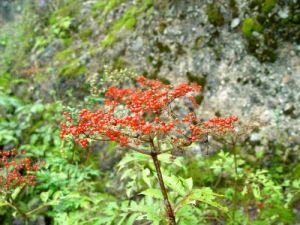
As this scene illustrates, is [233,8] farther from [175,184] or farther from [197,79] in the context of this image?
[175,184]

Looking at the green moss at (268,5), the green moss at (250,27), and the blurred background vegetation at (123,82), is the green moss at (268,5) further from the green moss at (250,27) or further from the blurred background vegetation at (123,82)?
the green moss at (250,27)

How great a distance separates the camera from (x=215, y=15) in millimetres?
6941

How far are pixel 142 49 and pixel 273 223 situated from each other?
368cm

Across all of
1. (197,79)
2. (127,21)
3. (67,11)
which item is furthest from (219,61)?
(67,11)

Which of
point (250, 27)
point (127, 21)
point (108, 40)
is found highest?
point (127, 21)

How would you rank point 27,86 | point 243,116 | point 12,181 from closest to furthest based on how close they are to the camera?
point 12,181, point 243,116, point 27,86

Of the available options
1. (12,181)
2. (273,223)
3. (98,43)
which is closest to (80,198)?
(12,181)

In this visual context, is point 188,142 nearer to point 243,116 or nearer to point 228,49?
point 243,116

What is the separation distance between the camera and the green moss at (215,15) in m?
6.88

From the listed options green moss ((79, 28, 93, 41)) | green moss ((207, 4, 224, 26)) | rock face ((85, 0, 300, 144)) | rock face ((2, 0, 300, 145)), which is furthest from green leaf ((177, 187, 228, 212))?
green moss ((79, 28, 93, 41))

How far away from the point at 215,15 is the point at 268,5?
82cm

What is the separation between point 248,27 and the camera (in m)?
6.58

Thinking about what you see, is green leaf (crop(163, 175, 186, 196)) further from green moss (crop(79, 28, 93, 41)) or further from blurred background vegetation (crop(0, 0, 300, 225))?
green moss (crop(79, 28, 93, 41))

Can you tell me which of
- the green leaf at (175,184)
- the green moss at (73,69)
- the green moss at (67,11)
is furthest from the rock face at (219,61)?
the green leaf at (175,184)
